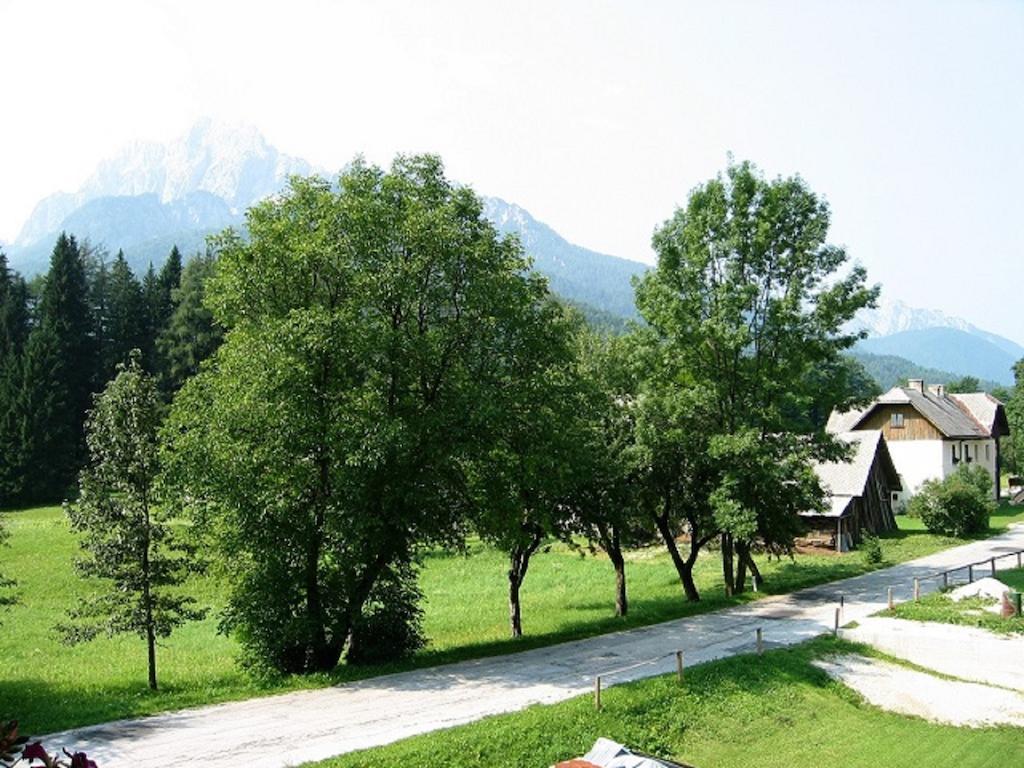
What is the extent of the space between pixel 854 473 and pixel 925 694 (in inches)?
1348

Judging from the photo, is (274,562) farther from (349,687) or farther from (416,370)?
(416,370)

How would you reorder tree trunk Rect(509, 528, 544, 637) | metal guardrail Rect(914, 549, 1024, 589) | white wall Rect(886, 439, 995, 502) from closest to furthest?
tree trunk Rect(509, 528, 544, 637)
metal guardrail Rect(914, 549, 1024, 589)
white wall Rect(886, 439, 995, 502)

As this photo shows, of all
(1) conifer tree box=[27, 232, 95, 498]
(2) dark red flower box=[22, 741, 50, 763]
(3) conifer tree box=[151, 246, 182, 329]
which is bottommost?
(2) dark red flower box=[22, 741, 50, 763]

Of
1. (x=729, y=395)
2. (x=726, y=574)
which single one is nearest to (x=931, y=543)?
(x=726, y=574)

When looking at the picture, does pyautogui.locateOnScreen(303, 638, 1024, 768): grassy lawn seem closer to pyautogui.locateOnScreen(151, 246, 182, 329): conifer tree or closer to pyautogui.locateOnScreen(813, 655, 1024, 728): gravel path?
pyautogui.locateOnScreen(813, 655, 1024, 728): gravel path

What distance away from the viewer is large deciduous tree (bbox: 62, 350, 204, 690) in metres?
22.1

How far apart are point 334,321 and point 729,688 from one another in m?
14.0

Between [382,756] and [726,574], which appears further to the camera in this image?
[726,574]

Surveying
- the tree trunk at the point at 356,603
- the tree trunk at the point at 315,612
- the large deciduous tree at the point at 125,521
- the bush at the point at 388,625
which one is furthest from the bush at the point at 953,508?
the large deciduous tree at the point at 125,521

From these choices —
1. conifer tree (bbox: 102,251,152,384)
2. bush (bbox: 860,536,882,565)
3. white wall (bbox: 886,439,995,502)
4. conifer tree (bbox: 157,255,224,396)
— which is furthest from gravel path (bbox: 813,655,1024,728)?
conifer tree (bbox: 102,251,152,384)

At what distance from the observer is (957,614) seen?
2945 cm

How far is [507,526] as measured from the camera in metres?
25.5

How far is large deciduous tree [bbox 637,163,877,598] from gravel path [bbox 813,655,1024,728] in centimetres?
755

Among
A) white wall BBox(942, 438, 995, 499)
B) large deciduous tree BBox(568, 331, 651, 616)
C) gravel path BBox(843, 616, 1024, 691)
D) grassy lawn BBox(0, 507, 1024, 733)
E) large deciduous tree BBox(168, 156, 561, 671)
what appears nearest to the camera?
grassy lawn BBox(0, 507, 1024, 733)
